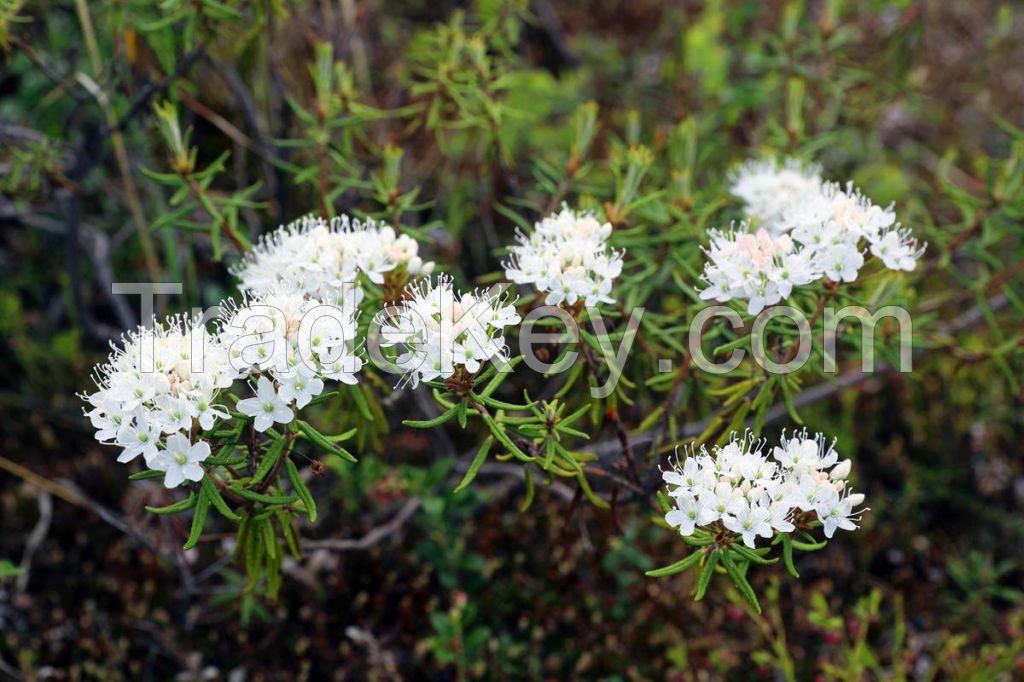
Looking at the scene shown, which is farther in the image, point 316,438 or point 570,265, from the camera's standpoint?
point 570,265

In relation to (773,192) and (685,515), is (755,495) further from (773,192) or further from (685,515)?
(773,192)

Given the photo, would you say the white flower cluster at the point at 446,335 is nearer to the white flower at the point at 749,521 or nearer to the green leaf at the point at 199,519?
the green leaf at the point at 199,519

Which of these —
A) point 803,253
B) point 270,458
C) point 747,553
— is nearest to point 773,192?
point 803,253

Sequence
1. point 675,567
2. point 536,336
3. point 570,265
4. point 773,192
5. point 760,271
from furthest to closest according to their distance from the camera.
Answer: point 773,192 < point 536,336 < point 570,265 < point 760,271 < point 675,567

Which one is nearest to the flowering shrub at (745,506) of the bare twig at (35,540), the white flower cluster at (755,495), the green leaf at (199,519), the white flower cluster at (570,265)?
the white flower cluster at (755,495)

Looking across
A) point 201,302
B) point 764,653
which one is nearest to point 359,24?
point 201,302

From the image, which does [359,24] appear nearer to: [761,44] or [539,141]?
[539,141]
